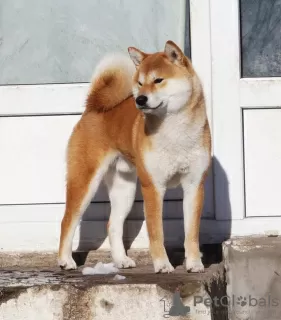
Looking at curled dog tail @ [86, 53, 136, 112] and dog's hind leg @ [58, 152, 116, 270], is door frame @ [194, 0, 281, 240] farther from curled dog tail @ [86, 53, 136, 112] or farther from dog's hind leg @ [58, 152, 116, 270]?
dog's hind leg @ [58, 152, 116, 270]

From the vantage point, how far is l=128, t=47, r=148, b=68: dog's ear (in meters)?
4.66

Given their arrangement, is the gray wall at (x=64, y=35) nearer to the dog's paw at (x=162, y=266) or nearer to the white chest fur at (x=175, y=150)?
the white chest fur at (x=175, y=150)

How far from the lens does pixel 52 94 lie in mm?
5516

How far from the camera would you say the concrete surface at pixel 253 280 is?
16.0 feet

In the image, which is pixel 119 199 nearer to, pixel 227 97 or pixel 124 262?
pixel 124 262

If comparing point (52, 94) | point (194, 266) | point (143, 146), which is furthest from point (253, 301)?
point (52, 94)

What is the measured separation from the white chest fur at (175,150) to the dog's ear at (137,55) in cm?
40

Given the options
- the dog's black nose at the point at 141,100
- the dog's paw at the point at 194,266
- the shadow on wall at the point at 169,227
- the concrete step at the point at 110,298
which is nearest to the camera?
the concrete step at the point at 110,298

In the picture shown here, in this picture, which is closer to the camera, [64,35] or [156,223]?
[156,223]

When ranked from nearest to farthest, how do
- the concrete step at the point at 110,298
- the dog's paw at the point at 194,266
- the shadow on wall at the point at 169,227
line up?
the concrete step at the point at 110,298 → the dog's paw at the point at 194,266 → the shadow on wall at the point at 169,227

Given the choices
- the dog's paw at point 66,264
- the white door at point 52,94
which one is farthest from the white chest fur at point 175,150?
the white door at point 52,94

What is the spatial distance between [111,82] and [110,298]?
1.40m

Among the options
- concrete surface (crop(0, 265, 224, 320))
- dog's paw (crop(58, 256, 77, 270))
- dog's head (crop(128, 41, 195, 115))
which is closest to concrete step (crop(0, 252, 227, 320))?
concrete surface (crop(0, 265, 224, 320))

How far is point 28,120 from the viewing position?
18.1 feet
